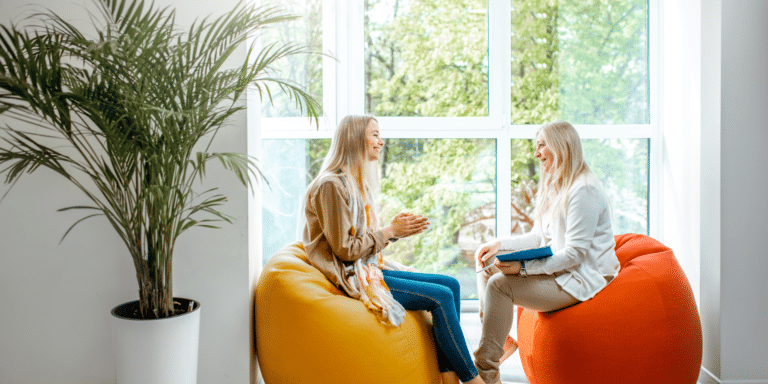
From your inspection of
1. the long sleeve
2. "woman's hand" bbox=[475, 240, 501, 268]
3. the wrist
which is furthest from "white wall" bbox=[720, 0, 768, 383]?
the wrist

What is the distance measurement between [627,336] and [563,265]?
1.16 ft

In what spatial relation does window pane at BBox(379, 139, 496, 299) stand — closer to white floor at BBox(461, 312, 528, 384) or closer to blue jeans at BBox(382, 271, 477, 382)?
white floor at BBox(461, 312, 528, 384)

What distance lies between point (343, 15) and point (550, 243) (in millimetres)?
1933

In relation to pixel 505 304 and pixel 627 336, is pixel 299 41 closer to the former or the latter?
pixel 505 304

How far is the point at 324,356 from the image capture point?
192 centimetres

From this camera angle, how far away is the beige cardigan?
2.03 meters

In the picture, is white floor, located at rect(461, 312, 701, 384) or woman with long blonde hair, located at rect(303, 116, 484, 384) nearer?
woman with long blonde hair, located at rect(303, 116, 484, 384)

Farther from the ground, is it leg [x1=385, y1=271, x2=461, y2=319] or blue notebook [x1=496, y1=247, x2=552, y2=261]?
blue notebook [x1=496, y1=247, x2=552, y2=261]

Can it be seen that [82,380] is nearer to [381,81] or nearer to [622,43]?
[381,81]

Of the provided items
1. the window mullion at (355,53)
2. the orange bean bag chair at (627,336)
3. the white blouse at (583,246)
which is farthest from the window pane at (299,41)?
the orange bean bag chair at (627,336)

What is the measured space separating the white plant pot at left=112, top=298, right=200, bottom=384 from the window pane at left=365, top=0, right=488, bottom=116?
2012 millimetres

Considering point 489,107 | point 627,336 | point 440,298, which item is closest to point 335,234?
point 440,298

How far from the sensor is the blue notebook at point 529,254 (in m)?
2.09

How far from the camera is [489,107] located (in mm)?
3338
